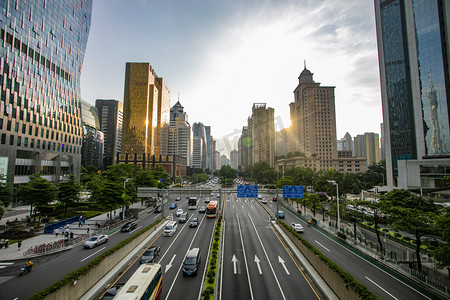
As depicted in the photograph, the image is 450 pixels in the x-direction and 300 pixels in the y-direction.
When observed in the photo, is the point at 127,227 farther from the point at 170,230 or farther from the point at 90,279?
the point at 90,279

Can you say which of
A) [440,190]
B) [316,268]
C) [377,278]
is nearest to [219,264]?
[316,268]

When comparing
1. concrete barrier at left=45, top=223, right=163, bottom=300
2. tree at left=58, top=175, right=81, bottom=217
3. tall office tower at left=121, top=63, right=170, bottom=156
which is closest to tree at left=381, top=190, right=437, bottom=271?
concrete barrier at left=45, top=223, right=163, bottom=300

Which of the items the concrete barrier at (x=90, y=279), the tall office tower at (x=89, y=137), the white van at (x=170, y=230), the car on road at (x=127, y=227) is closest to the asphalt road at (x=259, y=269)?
the white van at (x=170, y=230)

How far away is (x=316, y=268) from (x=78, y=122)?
8909 centimetres

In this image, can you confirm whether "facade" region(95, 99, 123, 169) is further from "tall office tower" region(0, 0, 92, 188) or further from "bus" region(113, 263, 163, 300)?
"bus" region(113, 263, 163, 300)

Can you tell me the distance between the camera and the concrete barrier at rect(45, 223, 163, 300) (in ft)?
48.5

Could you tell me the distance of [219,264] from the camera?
2294 centimetres

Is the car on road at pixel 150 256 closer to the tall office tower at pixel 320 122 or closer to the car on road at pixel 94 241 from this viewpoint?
the car on road at pixel 94 241

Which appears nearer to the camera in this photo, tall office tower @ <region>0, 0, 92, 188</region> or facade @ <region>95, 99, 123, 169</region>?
tall office tower @ <region>0, 0, 92, 188</region>

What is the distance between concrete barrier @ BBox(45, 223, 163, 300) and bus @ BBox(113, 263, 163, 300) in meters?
5.34

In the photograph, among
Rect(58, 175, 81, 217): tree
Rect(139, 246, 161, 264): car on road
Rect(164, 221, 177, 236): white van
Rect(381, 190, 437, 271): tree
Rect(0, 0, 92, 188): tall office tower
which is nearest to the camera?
Rect(381, 190, 437, 271): tree

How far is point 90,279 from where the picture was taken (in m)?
17.8

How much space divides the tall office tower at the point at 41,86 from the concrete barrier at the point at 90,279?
51.3 meters

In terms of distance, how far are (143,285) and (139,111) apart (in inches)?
5392
